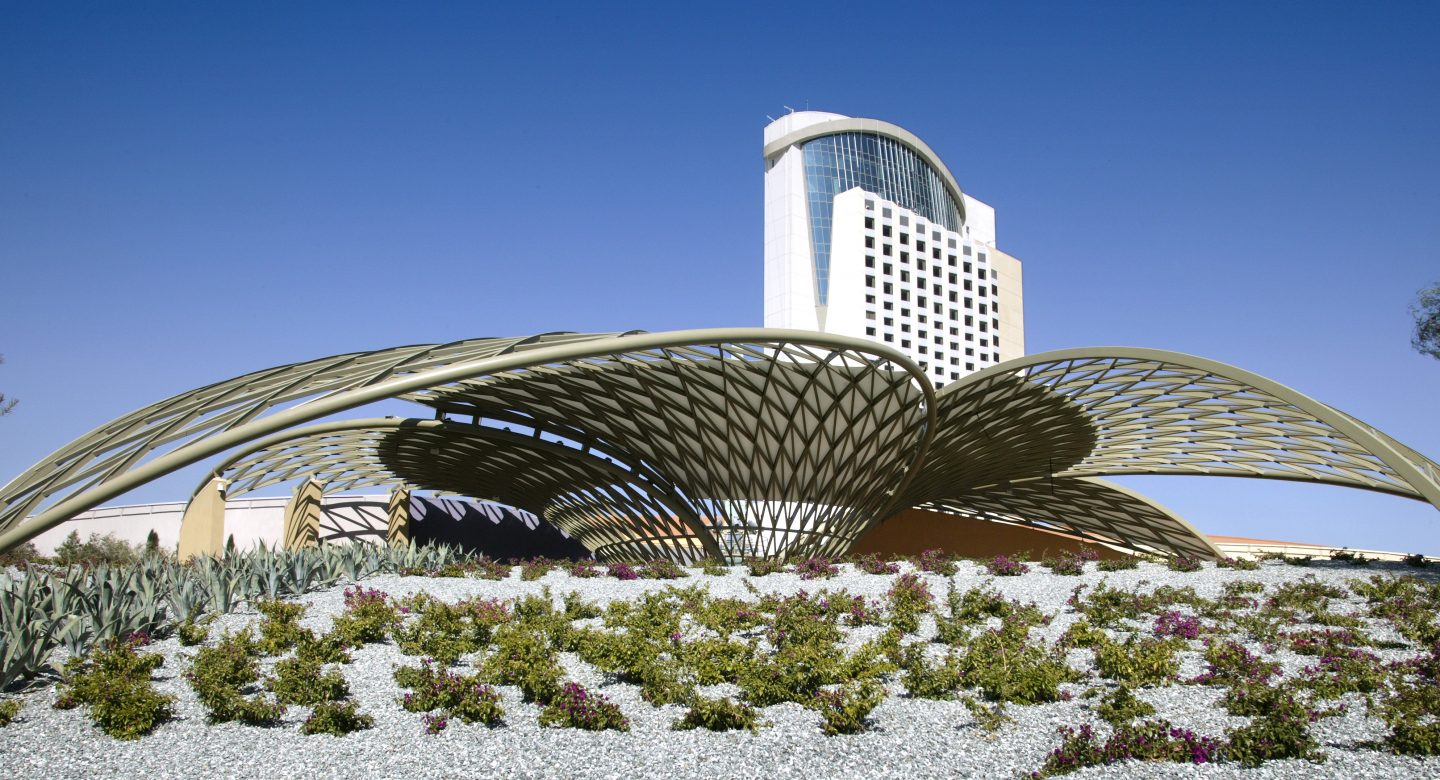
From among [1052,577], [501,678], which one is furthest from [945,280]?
[501,678]

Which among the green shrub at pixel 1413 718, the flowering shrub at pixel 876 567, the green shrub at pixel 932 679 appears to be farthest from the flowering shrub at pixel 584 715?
the flowering shrub at pixel 876 567

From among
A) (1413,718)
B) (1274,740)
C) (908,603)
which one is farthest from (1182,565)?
(1274,740)

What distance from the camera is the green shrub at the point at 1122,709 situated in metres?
10.7

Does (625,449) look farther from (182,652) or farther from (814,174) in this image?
(814,174)

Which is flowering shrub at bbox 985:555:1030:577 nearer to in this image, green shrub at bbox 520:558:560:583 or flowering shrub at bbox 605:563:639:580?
flowering shrub at bbox 605:563:639:580

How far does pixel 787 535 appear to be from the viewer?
106 ft

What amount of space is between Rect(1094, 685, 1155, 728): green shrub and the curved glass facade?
50324 mm

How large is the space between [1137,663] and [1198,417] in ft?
69.1

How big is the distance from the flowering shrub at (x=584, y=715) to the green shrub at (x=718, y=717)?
0.67 meters

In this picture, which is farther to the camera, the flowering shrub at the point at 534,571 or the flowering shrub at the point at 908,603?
the flowering shrub at the point at 534,571

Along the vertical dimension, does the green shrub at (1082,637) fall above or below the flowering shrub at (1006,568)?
below

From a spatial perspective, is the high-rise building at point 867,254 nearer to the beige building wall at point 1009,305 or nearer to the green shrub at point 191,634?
the beige building wall at point 1009,305

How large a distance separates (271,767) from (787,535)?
926 inches

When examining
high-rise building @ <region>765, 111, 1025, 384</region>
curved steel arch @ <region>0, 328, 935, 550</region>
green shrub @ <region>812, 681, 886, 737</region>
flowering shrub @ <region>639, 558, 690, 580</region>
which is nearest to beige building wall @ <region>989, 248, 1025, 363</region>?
high-rise building @ <region>765, 111, 1025, 384</region>
